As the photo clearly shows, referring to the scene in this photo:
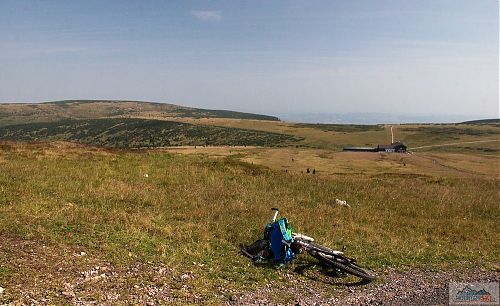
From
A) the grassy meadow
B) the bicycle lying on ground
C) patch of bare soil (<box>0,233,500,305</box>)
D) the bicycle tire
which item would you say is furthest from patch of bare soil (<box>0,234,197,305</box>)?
the bicycle tire

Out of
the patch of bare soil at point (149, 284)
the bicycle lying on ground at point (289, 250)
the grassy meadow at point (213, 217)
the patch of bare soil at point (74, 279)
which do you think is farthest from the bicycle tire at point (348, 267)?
the patch of bare soil at point (74, 279)

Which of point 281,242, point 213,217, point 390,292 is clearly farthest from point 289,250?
point 213,217

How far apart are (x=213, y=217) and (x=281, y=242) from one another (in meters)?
5.93

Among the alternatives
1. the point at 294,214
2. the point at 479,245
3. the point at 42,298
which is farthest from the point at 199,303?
the point at 479,245

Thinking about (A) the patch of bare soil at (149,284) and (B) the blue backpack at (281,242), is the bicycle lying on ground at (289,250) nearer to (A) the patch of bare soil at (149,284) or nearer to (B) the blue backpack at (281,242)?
(B) the blue backpack at (281,242)

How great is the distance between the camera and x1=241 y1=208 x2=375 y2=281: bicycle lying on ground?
12766 millimetres

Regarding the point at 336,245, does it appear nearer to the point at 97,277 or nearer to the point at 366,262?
the point at 366,262

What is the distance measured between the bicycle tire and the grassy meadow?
0.94m

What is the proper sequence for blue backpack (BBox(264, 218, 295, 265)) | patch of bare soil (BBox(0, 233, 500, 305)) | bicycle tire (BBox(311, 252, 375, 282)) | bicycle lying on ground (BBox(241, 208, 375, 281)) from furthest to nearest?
1. blue backpack (BBox(264, 218, 295, 265))
2. bicycle lying on ground (BBox(241, 208, 375, 281))
3. bicycle tire (BBox(311, 252, 375, 282))
4. patch of bare soil (BBox(0, 233, 500, 305))

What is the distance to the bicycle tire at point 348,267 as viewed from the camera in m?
12.1

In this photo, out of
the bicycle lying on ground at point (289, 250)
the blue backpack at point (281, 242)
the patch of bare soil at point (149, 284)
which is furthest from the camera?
the blue backpack at point (281, 242)

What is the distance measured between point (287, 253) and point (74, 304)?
6.75 metres

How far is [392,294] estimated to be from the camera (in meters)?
11.2

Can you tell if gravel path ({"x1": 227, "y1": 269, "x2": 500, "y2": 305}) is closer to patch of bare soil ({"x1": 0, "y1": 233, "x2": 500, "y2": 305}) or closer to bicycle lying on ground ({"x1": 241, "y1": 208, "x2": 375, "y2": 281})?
patch of bare soil ({"x1": 0, "y1": 233, "x2": 500, "y2": 305})
